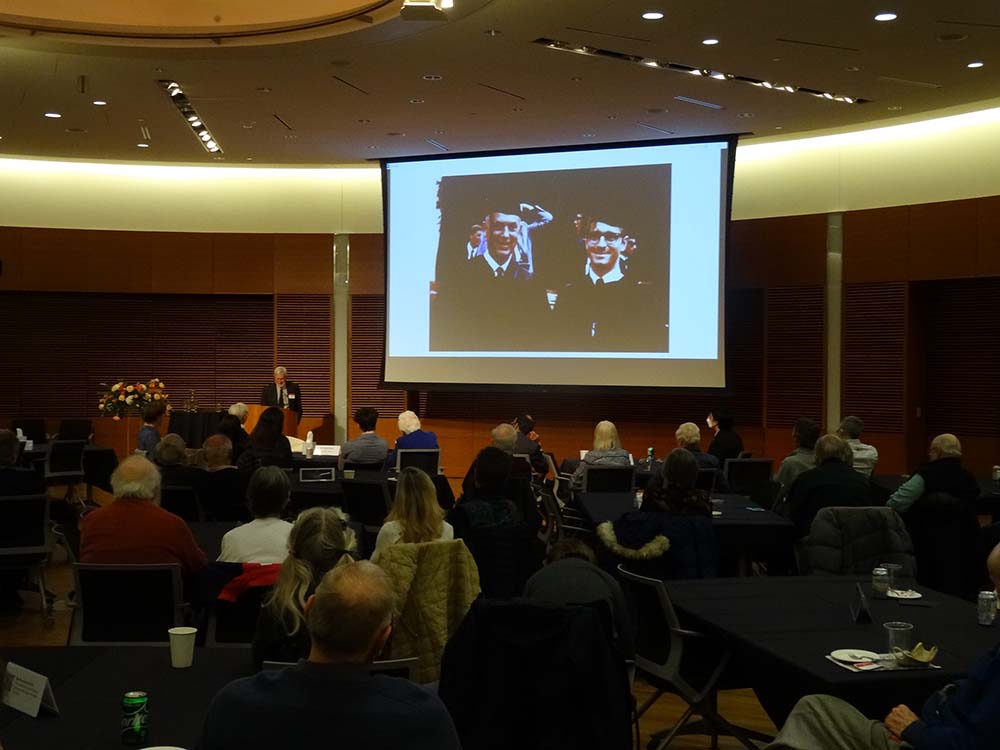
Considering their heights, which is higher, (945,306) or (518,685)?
(945,306)

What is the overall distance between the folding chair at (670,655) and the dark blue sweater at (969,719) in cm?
139

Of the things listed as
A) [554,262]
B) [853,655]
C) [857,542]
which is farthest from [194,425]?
[853,655]

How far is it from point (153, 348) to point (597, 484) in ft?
30.6

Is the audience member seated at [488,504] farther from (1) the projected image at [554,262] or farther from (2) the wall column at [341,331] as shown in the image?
(2) the wall column at [341,331]

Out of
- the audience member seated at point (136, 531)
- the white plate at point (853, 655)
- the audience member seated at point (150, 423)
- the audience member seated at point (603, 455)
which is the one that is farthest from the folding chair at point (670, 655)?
the audience member seated at point (150, 423)

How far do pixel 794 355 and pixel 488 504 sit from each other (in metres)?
8.63

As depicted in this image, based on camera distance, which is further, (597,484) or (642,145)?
(642,145)

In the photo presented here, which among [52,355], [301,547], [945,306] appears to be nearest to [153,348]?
[52,355]

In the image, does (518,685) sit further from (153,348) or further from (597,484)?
(153,348)

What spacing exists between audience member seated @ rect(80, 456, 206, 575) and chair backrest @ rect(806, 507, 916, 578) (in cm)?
302

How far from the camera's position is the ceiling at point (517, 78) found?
8469mm

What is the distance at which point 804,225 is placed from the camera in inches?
523

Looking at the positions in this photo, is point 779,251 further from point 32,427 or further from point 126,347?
point 32,427

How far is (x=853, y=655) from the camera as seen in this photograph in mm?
3461
